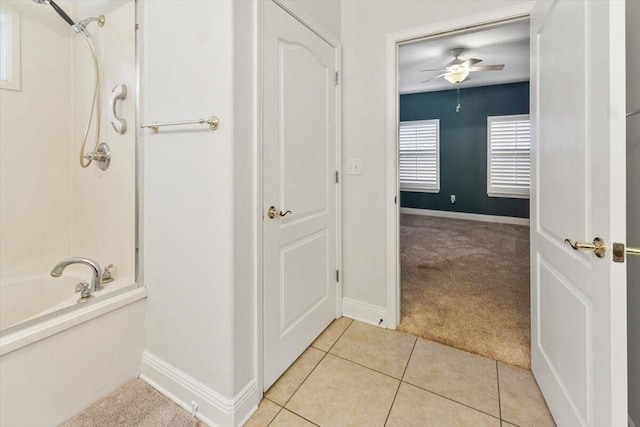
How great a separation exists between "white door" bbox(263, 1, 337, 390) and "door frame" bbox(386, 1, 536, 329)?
38 cm

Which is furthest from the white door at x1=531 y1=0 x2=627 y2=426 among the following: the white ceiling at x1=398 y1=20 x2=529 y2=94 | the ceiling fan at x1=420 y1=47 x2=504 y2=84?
the ceiling fan at x1=420 y1=47 x2=504 y2=84

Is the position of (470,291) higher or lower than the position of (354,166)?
lower

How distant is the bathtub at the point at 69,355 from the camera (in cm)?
121

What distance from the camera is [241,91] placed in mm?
1348

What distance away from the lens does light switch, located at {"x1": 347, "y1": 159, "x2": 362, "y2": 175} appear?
2.26m

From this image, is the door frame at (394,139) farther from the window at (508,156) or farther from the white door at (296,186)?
the window at (508,156)

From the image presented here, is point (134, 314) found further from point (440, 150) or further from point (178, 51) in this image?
point (440, 150)

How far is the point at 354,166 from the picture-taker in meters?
2.28

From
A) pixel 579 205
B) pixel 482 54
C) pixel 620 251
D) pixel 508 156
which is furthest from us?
pixel 508 156

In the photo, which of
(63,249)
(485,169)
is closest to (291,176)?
(63,249)

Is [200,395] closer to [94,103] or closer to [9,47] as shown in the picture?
[94,103]

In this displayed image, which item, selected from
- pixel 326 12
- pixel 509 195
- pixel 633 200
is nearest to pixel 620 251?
pixel 633 200

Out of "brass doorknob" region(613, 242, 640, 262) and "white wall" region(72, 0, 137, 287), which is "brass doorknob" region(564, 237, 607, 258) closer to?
"brass doorknob" region(613, 242, 640, 262)

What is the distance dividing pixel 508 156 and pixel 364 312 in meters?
5.08
